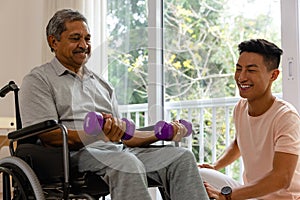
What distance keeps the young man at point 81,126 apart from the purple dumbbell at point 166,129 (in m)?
0.02

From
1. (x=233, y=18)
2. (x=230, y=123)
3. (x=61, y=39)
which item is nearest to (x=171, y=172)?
(x=61, y=39)

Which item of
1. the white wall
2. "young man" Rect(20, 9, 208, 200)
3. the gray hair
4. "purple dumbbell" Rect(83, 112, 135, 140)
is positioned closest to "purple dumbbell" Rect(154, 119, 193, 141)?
"young man" Rect(20, 9, 208, 200)

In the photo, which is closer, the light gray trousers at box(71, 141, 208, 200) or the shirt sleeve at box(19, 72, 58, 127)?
the light gray trousers at box(71, 141, 208, 200)

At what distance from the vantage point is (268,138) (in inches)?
86.4

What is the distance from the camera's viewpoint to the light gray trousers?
69.8 inches

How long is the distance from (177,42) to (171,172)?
0.54 metres

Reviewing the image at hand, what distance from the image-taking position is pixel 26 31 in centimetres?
376

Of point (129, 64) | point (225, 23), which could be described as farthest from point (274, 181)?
point (225, 23)

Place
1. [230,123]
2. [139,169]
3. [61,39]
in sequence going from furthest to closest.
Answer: [230,123], [61,39], [139,169]

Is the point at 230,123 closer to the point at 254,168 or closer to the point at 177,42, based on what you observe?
the point at 254,168

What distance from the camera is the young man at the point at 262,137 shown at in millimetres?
2055

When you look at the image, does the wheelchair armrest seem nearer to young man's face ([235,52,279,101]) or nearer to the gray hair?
the gray hair

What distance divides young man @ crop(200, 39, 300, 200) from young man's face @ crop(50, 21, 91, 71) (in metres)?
0.67

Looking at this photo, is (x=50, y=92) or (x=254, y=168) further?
(x=254, y=168)
